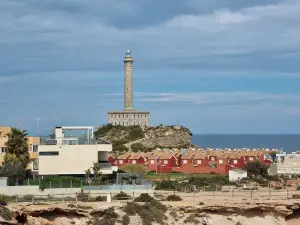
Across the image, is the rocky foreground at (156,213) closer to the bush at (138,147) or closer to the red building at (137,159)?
the red building at (137,159)

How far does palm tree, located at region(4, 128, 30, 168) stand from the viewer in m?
49.1

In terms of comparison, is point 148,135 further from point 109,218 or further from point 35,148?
point 109,218

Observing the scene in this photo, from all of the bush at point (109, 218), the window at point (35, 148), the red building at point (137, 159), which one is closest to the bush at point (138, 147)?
the red building at point (137, 159)

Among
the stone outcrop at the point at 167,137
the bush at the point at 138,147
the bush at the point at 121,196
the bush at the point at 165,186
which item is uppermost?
the stone outcrop at the point at 167,137

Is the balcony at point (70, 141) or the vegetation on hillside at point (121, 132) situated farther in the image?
the vegetation on hillside at point (121, 132)

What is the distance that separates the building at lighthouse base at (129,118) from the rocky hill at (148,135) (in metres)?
4.70

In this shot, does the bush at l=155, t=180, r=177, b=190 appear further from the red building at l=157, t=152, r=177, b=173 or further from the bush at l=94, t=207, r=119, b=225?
the red building at l=157, t=152, r=177, b=173

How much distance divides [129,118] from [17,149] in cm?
9586

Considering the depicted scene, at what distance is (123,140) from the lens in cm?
12600

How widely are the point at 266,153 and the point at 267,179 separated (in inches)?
861

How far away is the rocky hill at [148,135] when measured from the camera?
127562mm

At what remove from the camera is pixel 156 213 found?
36.9 meters

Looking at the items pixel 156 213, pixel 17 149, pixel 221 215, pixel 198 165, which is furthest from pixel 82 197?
pixel 198 165

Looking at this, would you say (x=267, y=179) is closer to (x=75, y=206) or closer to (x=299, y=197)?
(x=299, y=197)
